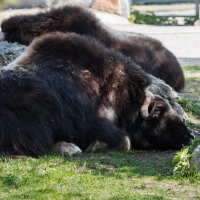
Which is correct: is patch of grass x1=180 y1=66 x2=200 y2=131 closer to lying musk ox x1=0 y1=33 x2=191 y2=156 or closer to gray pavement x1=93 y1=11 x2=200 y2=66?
lying musk ox x1=0 y1=33 x2=191 y2=156

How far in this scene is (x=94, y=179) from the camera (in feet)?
14.1

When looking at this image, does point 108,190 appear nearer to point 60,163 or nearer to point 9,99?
point 60,163

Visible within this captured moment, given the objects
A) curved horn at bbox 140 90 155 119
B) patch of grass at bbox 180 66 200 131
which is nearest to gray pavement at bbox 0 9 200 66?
patch of grass at bbox 180 66 200 131

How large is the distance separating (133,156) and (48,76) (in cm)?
82

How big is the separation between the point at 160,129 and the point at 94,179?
63.2 inches

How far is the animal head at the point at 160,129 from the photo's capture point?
575 cm

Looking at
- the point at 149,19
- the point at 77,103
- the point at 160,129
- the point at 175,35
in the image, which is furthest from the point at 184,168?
the point at 149,19

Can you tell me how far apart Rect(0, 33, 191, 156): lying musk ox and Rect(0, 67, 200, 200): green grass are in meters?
0.25

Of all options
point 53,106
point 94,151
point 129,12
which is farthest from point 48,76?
point 129,12

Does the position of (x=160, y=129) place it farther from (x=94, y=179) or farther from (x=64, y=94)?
(x=94, y=179)

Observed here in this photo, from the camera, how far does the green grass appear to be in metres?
3.95

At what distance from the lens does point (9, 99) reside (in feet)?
16.7

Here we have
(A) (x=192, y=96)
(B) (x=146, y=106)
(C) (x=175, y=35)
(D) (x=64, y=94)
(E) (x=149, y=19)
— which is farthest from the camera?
(E) (x=149, y=19)

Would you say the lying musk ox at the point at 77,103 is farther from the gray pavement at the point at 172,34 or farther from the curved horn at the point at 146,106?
the gray pavement at the point at 172,34
